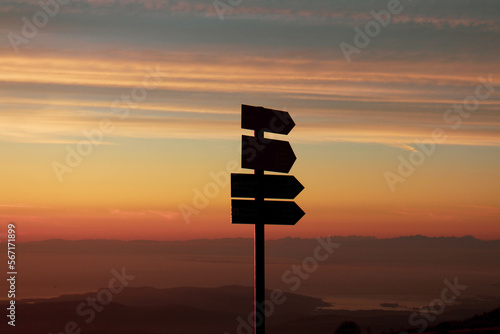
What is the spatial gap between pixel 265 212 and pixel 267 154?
1397 mm

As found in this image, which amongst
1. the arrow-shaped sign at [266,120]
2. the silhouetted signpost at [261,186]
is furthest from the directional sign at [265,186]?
the arrow-shaped sign at [266,120]

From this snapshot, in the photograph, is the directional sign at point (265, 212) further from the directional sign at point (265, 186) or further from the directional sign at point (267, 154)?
the directional sign at point (267, 154)

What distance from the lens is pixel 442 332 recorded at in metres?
15.3

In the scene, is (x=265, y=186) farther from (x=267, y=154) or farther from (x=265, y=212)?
(x=267, y=154)

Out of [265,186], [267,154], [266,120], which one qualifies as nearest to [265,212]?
[265,186]

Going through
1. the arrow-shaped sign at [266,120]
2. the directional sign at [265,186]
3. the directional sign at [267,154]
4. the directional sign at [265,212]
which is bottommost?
the directional sign at [265,212]

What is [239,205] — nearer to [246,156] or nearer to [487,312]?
[246,156]

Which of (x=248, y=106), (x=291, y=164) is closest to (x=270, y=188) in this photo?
(x=291, y=164)

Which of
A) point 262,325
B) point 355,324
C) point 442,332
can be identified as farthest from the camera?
point 355,324

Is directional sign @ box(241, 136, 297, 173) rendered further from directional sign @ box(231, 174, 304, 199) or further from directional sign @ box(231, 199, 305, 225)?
directional sign @ box(231, 199, 305, 225)

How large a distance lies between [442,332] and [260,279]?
515 cm

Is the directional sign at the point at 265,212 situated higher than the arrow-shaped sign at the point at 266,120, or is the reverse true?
the arrow-shaped sign at the point at 266,120

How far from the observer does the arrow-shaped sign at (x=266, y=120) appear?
548 inches

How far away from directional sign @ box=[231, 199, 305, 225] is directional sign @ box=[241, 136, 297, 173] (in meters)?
0.85
